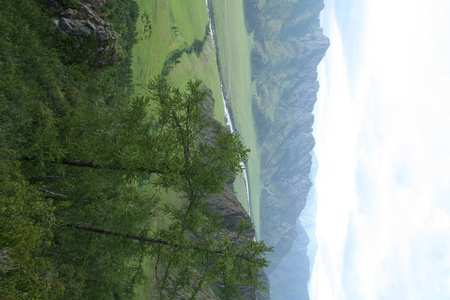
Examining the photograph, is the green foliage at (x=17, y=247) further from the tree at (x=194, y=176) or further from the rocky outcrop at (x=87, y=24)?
the rocky outcrop at (x=87, y=24)

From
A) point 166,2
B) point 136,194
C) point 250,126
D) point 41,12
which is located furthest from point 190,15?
point 250,126

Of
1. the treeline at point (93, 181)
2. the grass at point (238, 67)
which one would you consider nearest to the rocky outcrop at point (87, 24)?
the treeline at point (93, 181)

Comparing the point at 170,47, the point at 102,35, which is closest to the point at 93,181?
the point at 102,35

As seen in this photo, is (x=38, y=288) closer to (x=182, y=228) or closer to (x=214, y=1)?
(x=182, y=228)

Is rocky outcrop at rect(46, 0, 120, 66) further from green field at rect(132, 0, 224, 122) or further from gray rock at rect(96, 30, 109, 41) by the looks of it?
green field at rect(132, 0, 224, 122)

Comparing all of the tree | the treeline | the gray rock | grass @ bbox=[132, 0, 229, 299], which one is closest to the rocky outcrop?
the gray rock

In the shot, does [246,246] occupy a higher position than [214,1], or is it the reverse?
[214,1]

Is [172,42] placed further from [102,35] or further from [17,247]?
[17,247]
